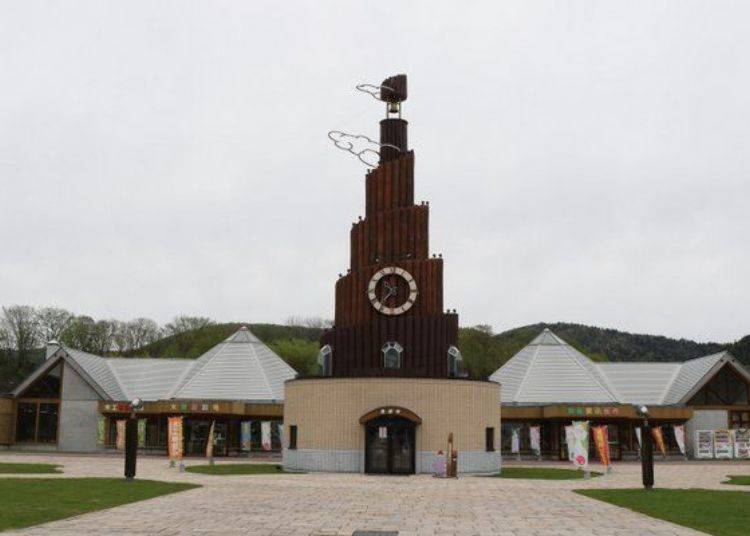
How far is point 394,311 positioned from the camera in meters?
40.3

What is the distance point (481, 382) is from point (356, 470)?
7334 millimetres

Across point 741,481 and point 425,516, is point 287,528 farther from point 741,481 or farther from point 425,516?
point 741,481

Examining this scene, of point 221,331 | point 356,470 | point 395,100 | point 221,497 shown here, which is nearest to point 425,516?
point 221,497

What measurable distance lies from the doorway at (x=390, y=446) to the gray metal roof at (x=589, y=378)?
20.4 m

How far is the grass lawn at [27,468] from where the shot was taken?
3478cm

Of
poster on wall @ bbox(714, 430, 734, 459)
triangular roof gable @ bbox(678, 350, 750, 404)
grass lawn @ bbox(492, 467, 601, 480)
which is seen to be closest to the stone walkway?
grass lawn @ bbox(492, 467, 601, 480)

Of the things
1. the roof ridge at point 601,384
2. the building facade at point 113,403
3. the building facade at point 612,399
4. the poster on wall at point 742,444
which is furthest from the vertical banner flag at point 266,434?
the poster on wall at point 742,444

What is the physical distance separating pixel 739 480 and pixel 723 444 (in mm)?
22904

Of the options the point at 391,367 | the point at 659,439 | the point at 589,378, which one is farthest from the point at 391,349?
the point at 589,378

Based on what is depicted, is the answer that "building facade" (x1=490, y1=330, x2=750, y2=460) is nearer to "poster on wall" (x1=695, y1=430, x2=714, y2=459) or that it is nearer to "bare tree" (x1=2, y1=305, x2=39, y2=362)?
"poster on wall" (x1=695, y1=430, x2=714, y2=459)

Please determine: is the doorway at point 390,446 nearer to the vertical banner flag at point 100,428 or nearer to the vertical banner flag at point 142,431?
the vertical banner flag at point 142,431

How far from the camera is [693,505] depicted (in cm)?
2272

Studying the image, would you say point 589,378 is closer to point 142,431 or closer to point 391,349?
point 391,349

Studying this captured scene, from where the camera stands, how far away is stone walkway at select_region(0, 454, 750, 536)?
1712cm
